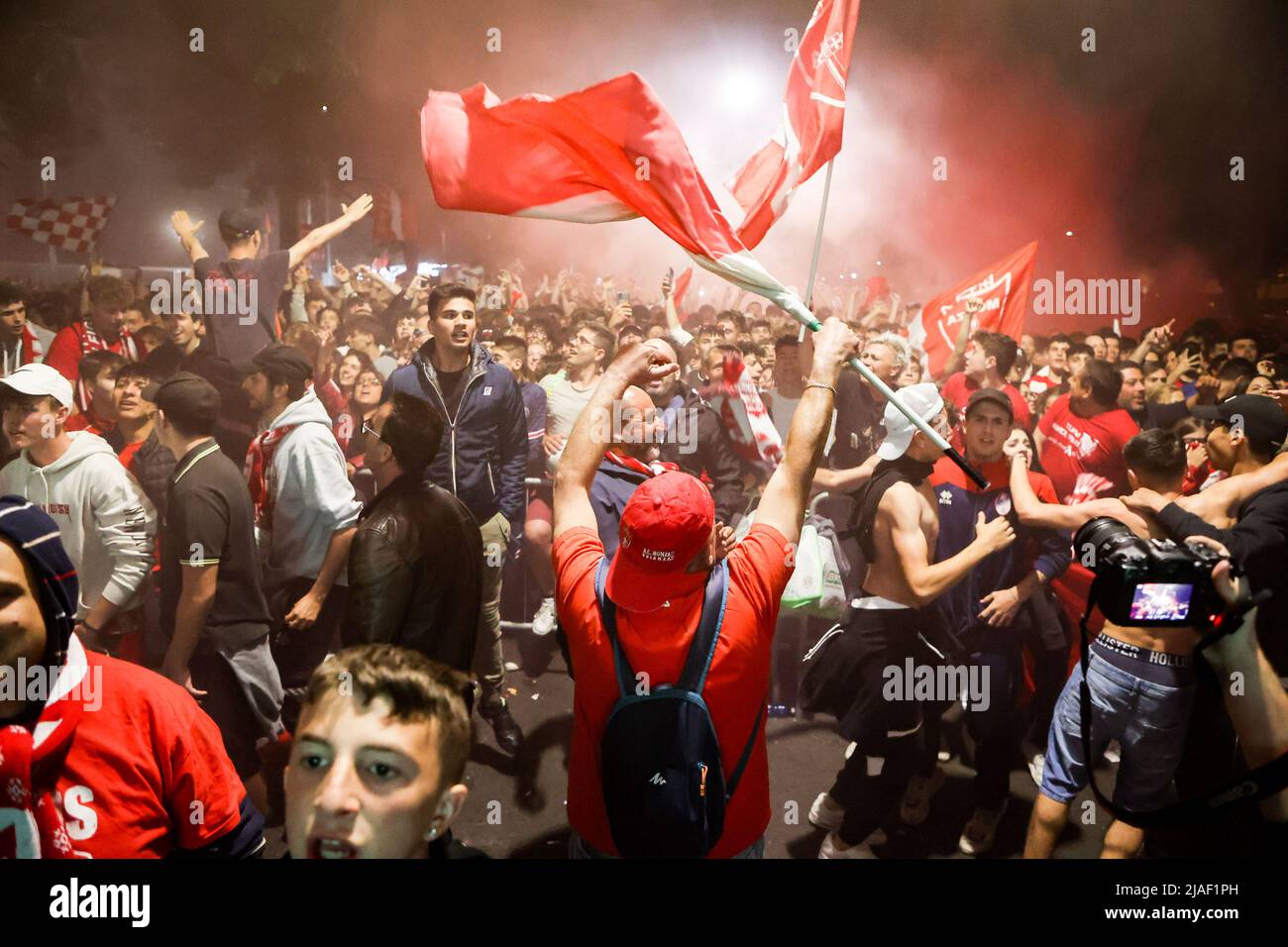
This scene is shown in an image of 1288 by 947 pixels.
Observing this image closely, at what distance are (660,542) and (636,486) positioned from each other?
37.9 inches

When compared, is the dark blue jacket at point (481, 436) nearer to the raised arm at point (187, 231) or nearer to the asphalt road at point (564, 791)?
the asphalt road at point (564, 791)

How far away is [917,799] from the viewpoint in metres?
3.40

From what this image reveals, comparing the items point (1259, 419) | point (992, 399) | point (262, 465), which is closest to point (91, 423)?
point (262, 465)

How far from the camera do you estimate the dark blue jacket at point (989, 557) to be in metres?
3.32

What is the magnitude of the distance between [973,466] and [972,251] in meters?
0.79

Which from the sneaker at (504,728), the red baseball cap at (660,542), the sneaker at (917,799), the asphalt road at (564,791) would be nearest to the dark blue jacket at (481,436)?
the asphalt road at (564,791)

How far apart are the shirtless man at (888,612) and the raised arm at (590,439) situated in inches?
38.9

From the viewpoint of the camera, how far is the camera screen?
110 inches

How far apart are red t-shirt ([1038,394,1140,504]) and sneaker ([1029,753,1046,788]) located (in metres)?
0.97

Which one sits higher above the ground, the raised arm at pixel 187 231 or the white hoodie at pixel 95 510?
the raised arm at pixel 187 231
